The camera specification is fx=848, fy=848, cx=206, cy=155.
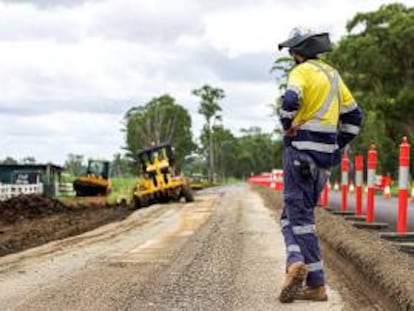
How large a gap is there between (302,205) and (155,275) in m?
2.07

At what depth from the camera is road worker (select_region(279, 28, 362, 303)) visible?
21.4 ft

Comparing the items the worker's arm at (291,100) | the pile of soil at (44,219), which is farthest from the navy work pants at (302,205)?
the pile of soil at (44,219)

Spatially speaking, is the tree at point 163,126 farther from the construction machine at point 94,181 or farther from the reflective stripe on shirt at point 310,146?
the reflective stripe on shirt at point 310,146

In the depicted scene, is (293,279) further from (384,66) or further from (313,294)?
(384,66)

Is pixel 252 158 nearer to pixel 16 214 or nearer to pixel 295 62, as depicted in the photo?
pixel 16 214

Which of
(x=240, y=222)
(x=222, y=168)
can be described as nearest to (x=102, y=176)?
(x=240, y=222)

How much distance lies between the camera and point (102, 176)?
46312 mm

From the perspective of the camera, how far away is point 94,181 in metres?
45.1

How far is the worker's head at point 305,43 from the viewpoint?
264 inches

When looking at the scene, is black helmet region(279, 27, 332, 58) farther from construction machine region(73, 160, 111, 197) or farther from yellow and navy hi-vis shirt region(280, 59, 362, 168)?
construction machine region(73, 160, 111, 197)

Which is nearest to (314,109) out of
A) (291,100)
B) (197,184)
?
(291,100)

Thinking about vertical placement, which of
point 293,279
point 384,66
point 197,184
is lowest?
point 293,279

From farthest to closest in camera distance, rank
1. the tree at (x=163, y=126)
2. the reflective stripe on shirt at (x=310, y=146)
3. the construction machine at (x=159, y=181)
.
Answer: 1. the tree at (x=163, y=126)
2. the construction machine at (x=159, y=181)
3. the reflective stripe on shirt at (x=310, y=146)

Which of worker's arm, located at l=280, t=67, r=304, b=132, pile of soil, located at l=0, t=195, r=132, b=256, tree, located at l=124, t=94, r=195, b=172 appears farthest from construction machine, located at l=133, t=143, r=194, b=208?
tree, located at l=124, t=94, r=195, b=172
